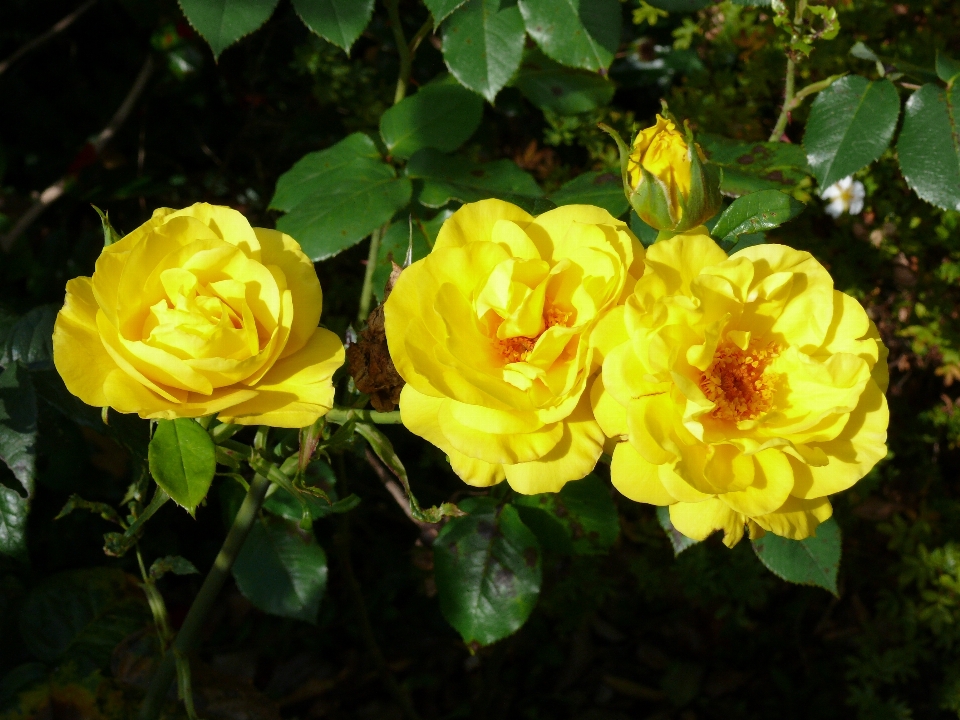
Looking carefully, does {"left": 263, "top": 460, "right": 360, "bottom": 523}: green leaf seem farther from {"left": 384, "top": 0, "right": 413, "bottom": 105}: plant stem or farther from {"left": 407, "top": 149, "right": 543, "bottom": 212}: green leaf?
{"left": 384, "top": 0, "right": 413, "bottom": 105}: plant stem

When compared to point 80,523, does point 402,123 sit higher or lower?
higher

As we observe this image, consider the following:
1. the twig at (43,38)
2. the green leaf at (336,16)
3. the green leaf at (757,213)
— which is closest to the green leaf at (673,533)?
the green leaf at (757,213)

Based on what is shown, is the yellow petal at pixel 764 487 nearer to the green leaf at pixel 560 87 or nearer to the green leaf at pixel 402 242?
the green leaf at pixel 402 242

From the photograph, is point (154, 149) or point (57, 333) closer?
point (57, 333)

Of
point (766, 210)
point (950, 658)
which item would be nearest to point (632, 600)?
point (950, 658)

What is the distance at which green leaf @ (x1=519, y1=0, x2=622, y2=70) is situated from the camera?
1161 mm

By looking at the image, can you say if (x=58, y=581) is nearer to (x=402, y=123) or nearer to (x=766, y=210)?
(x=402, y=123)

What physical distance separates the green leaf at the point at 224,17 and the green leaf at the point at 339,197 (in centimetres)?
24

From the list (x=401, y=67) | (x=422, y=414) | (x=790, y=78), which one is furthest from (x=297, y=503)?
(x=790, y=78)

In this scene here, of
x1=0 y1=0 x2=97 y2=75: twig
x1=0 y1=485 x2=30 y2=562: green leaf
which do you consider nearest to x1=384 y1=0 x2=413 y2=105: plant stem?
x1=0 y1=485 x2=30 y2=562: green leaf

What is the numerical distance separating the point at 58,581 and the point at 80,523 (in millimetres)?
315

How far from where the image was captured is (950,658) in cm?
202

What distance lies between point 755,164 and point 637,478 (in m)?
0.63

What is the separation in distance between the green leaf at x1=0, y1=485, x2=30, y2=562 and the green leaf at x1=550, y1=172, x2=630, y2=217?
2.70 feet
